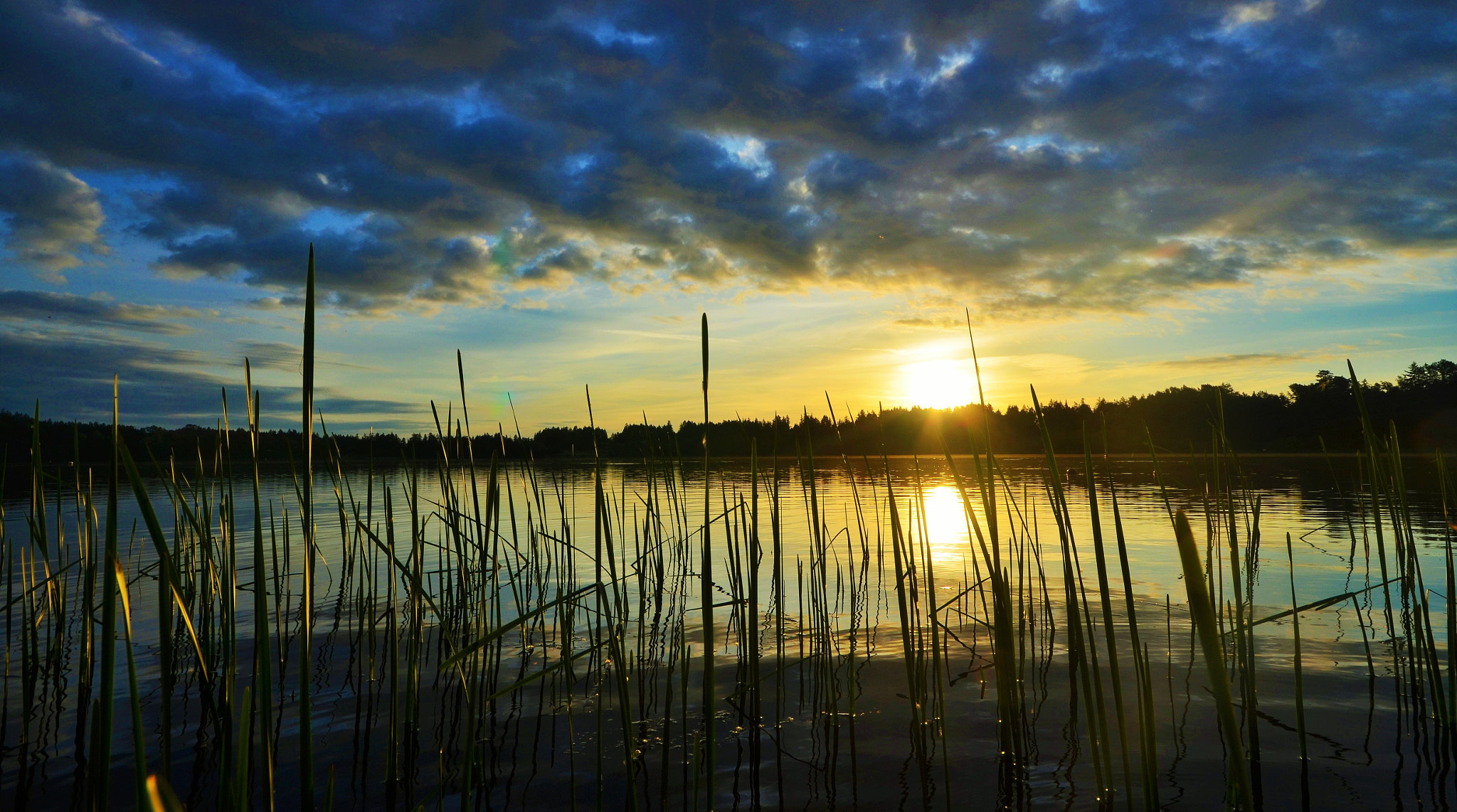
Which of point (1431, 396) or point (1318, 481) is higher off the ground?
point (1431, 396)

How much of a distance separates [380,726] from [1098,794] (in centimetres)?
332

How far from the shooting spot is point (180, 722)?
151 inches

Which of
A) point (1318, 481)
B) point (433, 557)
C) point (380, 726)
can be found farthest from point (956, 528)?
point (1318, 481)

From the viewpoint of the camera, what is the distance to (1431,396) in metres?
57.5

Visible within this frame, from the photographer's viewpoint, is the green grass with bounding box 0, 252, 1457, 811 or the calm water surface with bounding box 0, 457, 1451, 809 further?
the calm water surface with bounding box 0, 457, 1451, 809

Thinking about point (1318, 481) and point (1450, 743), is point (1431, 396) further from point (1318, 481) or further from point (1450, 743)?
point (1450, 743)

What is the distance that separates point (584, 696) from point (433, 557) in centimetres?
535

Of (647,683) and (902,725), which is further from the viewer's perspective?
(647,683)

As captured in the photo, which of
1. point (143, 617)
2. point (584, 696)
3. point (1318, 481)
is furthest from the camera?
point (1318, 481)

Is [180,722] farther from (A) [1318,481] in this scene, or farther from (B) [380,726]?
(A) [1318,481]

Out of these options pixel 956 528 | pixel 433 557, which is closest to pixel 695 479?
pixel 956 528

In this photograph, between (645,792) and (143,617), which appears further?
(143,617)

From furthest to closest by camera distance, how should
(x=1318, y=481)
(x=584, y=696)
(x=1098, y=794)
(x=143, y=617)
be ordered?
1. (x=1318, y=481)
2. (x=143, y=617)
3. (x=584, y=696)
4. (x=1098, y=794)

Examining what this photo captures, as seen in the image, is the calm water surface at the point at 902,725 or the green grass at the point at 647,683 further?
the calm water surface at the point at 902,725
